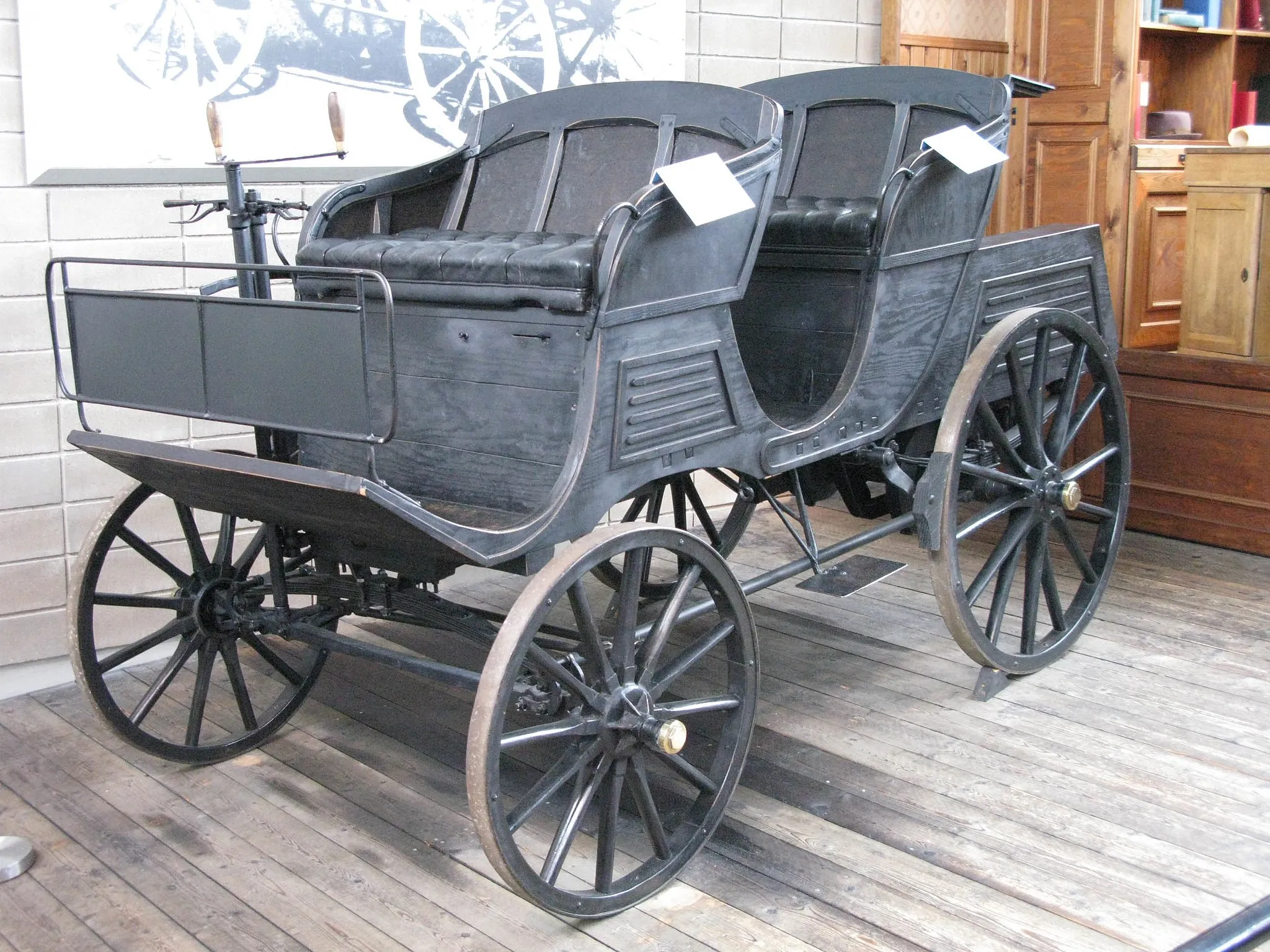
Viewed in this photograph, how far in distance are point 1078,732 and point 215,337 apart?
1.96 metres

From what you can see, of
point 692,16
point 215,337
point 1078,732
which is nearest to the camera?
point 215,337

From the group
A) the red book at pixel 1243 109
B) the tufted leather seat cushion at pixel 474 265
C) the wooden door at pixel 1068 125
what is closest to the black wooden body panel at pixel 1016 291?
the tufted leather seat cushion at pixel 474 265

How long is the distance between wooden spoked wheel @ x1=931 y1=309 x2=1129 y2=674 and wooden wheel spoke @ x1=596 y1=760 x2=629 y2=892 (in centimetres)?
94

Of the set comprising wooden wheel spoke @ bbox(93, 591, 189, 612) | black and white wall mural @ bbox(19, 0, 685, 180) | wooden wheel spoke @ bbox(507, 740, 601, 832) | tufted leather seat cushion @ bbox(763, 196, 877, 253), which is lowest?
wooden wheel spoke @ bbox(507, 740, 601, 832)

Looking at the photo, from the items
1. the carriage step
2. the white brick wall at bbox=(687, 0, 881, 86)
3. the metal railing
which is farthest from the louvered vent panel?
the white brick wall at bbox=(687, 0, 881, 86)

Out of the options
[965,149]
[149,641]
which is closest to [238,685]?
[149,641]

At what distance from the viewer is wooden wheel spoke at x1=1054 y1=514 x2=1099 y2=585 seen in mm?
3246

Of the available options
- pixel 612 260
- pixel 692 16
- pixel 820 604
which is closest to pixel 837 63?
pixel 692 16

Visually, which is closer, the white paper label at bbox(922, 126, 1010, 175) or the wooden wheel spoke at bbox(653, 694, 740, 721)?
the wooden wheel spoke at bbox(653, 694, 740, 721)

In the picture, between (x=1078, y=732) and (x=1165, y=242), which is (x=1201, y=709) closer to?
(x=1078, y=732)

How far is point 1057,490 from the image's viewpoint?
319cm

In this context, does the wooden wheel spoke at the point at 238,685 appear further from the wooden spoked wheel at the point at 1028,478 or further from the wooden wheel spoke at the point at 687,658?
the wooden spoked wheel at the point at 1028,478

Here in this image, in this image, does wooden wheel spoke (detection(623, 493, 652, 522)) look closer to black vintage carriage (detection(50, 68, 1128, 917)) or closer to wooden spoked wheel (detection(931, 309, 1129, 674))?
black vintage carriage (detection(50, 68, 1128, 917))

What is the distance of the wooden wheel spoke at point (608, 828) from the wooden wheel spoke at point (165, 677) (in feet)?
3.21
